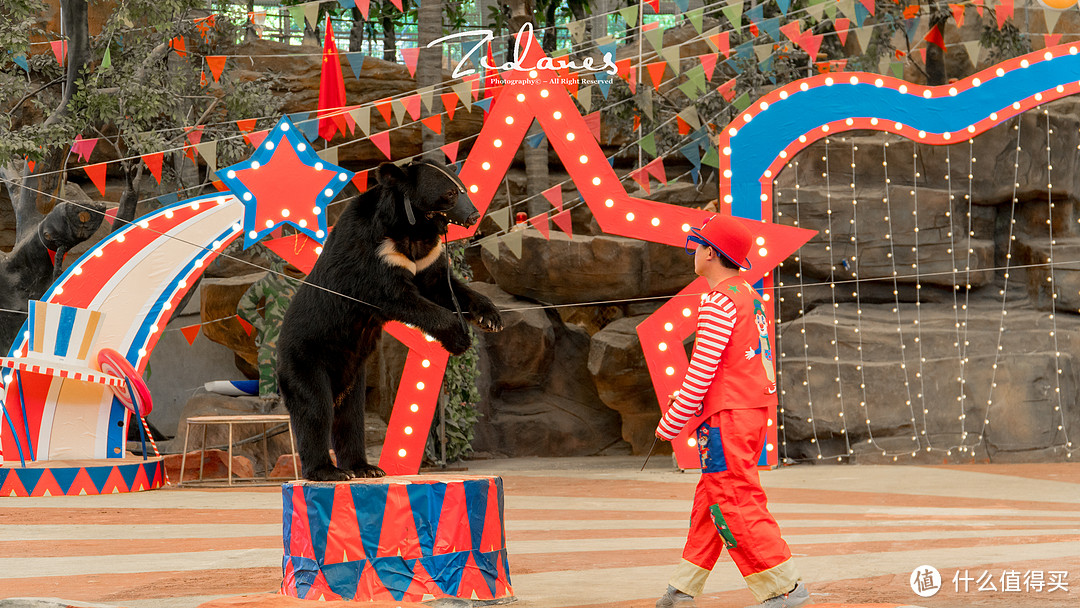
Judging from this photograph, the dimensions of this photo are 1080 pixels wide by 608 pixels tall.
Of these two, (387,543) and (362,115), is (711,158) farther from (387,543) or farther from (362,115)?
(387,543)

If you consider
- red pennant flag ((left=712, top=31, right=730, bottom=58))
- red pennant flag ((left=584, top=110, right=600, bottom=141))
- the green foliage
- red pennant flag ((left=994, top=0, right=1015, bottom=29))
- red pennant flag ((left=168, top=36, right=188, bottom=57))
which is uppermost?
red pennant flag ((left=994, top=0, right=1015, bottom=29))

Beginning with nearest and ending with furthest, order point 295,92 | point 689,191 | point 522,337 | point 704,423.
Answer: point 704,423 < point 522,337 < point 689,191 < point 295,92

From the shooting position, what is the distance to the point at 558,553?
4.54m

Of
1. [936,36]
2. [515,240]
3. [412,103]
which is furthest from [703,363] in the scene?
[936,36]

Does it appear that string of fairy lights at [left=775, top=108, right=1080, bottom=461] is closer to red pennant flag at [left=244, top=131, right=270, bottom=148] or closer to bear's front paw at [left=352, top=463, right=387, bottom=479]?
red pennant flag at [left=244, top=131, right=270, bottom=148]

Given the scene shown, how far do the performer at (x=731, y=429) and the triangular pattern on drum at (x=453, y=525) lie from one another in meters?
0.71

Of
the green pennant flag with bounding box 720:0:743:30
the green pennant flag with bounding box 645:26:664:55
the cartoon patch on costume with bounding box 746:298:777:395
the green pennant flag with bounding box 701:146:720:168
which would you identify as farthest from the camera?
the green pennant flag with bounding box 701:146:720:168

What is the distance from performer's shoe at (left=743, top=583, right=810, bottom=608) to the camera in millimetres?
3141

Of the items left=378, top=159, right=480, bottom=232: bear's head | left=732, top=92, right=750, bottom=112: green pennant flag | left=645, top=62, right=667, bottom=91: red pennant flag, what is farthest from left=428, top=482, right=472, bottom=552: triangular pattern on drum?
left=732, top=92, right=750, bottom=112: green pennant flag

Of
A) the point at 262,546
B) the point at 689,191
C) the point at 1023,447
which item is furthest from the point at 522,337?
the point at 262,546

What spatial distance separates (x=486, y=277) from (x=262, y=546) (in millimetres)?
8655

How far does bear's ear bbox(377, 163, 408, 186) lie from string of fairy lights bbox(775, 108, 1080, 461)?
572 cm

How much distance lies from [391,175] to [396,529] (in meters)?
1.27

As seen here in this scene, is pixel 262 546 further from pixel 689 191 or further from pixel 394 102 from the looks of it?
pixel 689 191
